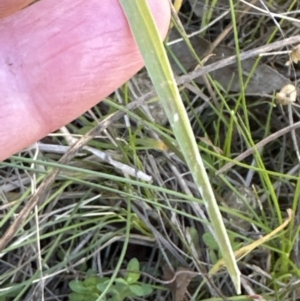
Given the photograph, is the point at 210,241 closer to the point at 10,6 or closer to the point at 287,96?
the point at 287,96

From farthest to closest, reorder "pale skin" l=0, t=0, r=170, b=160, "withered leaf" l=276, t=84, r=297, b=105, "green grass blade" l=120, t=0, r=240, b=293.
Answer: "withered leaf" l=276, t=84, r=297, b=105 → "pale skin" l=0, t=0, r=170, b=160 → "green grass blade" l=120, t=0, r=240, b=293

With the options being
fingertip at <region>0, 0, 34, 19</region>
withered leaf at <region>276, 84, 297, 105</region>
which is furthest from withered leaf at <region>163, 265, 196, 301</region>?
fingertip at <region>0, 0, 34, 19</region>

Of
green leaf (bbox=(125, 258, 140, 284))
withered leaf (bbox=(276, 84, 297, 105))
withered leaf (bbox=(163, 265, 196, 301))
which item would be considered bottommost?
withered leaf (bbox=(163, 265, 196, 301))

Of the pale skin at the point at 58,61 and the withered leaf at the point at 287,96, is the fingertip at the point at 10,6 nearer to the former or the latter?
the pale skin at the point at 58,61

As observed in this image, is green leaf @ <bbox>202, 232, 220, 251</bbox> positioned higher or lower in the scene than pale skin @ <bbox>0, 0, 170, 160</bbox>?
lower

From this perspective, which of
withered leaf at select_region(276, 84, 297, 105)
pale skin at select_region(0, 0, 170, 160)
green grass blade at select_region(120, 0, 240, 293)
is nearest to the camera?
green grass blade at select_region(120, 0, 240, 293)

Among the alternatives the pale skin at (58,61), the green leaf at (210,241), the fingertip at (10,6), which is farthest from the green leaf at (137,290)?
the fingertip at (10,6)

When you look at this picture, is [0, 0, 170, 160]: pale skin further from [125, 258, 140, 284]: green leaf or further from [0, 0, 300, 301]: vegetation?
[125, 258, 140, 284]: green leaf

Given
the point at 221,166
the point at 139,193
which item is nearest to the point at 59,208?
the point at 139,193
